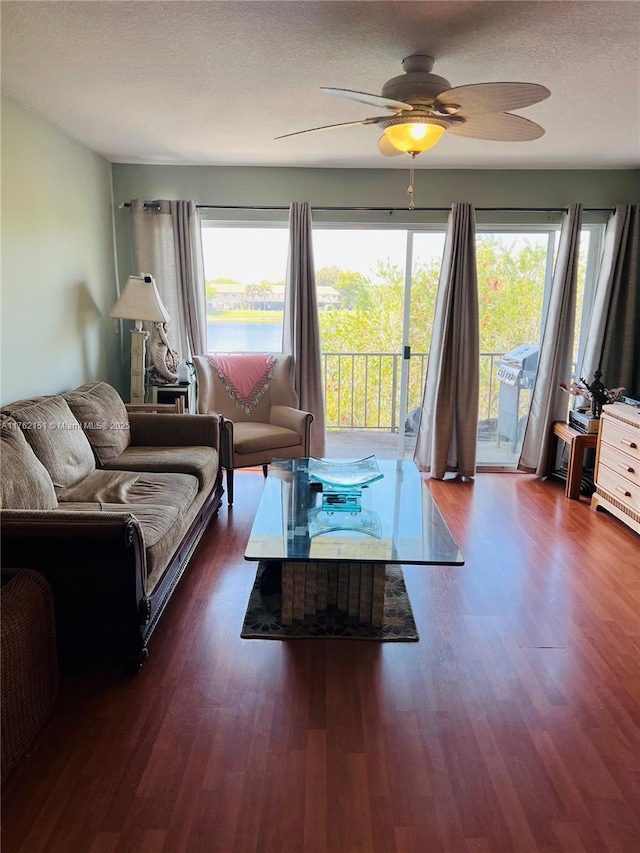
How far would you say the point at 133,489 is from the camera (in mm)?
2822

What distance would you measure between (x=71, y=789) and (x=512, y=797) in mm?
1277

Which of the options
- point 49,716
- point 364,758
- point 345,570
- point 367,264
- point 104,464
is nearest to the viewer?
point 364,758

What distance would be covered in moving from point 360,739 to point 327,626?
638 mm

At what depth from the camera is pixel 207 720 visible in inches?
76.2

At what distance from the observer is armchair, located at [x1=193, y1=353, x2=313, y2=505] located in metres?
4.18

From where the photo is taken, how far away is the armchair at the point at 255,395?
4180mm

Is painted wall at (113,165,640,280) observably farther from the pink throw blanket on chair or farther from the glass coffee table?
the glass coffee table

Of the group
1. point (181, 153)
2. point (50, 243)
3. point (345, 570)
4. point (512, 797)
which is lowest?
point (512, 797)

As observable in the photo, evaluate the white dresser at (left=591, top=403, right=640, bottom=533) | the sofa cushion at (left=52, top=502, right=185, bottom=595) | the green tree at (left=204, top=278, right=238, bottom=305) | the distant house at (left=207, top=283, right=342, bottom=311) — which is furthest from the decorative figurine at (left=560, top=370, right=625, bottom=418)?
the sofa cushion at (left=52, top=502, right=185, bottom=595)

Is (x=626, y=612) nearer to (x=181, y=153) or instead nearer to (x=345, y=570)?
(x=345, y=570)

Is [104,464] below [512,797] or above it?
above

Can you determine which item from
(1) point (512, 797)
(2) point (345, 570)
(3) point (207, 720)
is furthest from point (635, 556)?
(3) point (207, 720)

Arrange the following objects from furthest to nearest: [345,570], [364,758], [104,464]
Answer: [104,464] < [345,570] < [364,758]

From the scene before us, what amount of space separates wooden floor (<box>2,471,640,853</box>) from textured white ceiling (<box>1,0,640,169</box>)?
94.6 inches
